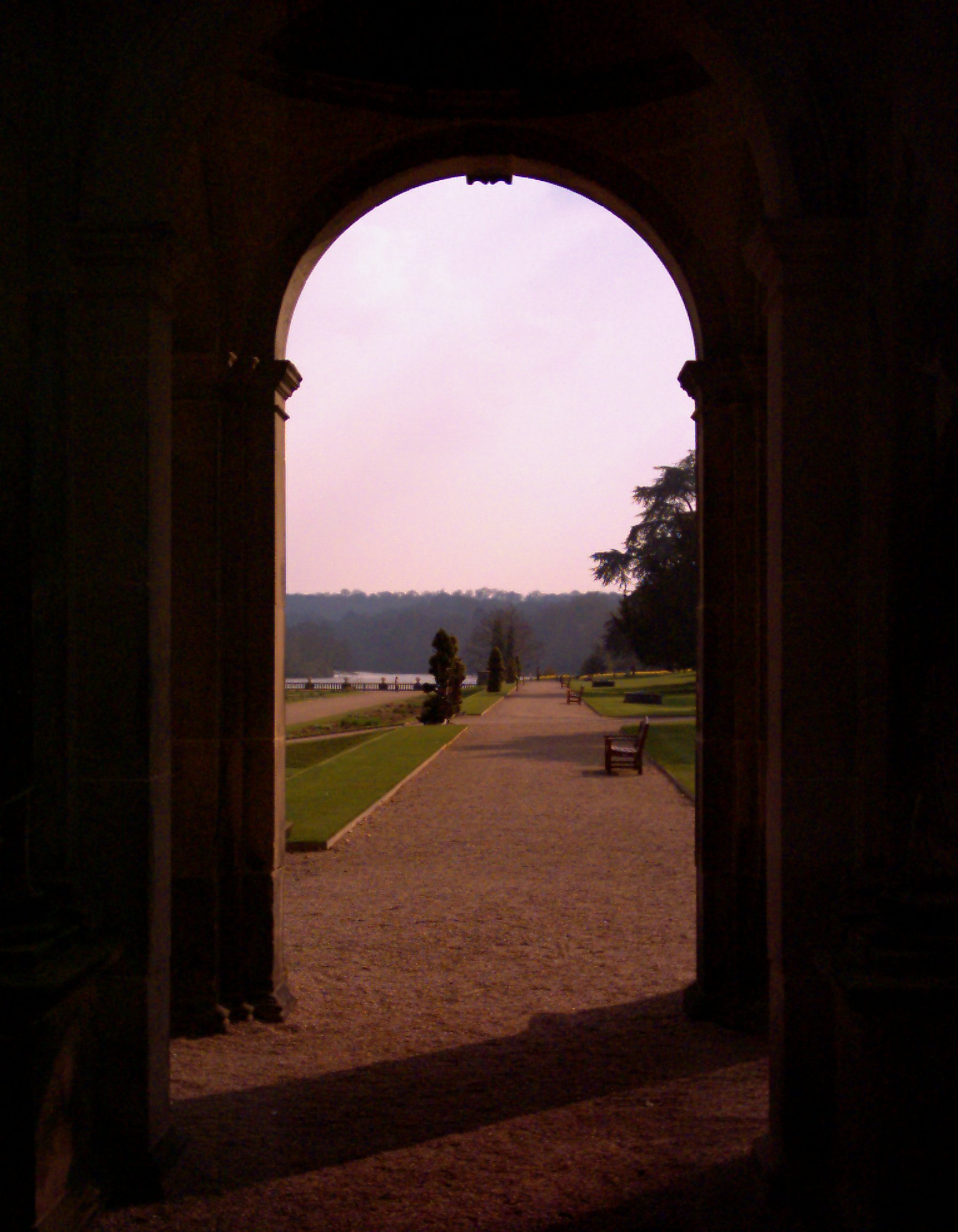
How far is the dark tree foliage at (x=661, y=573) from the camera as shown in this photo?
1826 inches

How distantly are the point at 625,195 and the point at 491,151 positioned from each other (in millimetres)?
997

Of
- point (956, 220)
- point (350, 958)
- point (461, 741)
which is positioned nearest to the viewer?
point (956, 220)

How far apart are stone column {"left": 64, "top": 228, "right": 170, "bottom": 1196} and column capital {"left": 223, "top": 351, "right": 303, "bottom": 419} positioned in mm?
2046

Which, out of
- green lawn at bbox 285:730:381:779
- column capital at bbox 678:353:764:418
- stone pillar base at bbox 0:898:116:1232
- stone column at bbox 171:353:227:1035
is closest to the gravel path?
stone pillar base at bbox 0:898:116:1232

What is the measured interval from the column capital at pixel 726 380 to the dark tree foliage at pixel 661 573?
38944mm

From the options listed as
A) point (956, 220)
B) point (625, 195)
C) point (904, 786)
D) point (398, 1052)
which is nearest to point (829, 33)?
Answer: point (956, 220)

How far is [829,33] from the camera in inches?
148

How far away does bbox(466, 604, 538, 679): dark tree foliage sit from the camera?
79938 millimetres

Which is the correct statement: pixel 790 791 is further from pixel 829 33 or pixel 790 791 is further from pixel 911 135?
pixel 829 33

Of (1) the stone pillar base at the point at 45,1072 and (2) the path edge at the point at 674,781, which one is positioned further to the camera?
(2) the path edge at the point at 674,781

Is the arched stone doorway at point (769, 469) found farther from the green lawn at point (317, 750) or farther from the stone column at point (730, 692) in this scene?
the green lawn at point (317, 750)

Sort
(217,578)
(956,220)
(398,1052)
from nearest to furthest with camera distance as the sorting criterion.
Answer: (956,220) → (398,1052) → (217,578)

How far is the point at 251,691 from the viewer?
604 centimetres

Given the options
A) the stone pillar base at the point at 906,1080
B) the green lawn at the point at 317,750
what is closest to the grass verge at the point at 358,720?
the green lawn at the point at 317,750
